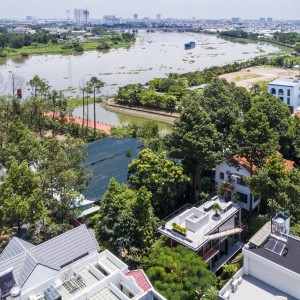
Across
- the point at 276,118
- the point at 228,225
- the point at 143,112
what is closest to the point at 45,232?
the point at 228,225

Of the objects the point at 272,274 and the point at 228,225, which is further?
the point at 228,225

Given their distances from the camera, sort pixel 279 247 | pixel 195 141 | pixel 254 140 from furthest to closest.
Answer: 1. pixel 195 141
2. pixel 254 140
3. pixel 279 247

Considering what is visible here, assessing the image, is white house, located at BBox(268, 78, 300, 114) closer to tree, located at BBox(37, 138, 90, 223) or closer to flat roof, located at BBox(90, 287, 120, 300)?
tree, located at BBox(37, 138, 90, 223)

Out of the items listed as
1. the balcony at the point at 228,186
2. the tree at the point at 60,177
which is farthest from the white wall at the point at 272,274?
the tree at the point at 60,177

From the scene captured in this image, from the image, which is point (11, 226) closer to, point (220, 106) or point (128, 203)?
point (128, 203)

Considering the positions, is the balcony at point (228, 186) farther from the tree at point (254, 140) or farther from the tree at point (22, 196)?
the tree at point (22, 196)

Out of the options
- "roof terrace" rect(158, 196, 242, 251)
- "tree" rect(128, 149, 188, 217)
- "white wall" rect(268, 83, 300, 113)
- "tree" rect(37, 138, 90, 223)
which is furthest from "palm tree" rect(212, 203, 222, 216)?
"white wall" rect(268, 83, 300, 113)

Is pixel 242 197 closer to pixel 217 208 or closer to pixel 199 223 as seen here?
pixel 217 208
